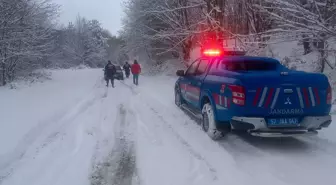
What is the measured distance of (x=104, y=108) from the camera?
998cm

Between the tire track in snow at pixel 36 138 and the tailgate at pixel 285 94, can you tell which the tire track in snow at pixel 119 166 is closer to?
the tire track in snow at pixel 36 138

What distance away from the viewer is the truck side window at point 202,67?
7.29m

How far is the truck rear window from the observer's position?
662 cm

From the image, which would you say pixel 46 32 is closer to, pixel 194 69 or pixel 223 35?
pixel 223 35

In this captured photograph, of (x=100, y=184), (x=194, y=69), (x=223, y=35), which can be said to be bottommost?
(x=100, y=184)

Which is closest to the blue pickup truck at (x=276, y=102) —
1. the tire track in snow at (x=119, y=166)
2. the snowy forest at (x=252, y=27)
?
the tire track in snow at (x=119, y=166)

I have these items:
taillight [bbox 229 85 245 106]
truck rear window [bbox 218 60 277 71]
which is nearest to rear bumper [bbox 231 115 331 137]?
taillight [bbox 229 85 245 106]

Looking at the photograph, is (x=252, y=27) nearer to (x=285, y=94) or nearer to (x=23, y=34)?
(x=285, y=94)

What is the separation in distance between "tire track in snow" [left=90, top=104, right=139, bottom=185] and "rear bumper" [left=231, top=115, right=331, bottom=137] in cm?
203

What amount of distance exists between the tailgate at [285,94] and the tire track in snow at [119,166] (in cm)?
230

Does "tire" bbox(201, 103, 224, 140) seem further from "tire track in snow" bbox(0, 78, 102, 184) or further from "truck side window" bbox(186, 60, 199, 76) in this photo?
"tire track in snow" bbox(0, 78, 102, 184)

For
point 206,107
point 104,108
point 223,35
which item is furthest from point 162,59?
point 206,107

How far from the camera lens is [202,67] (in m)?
7.53

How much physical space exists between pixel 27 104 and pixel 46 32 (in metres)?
10.1
